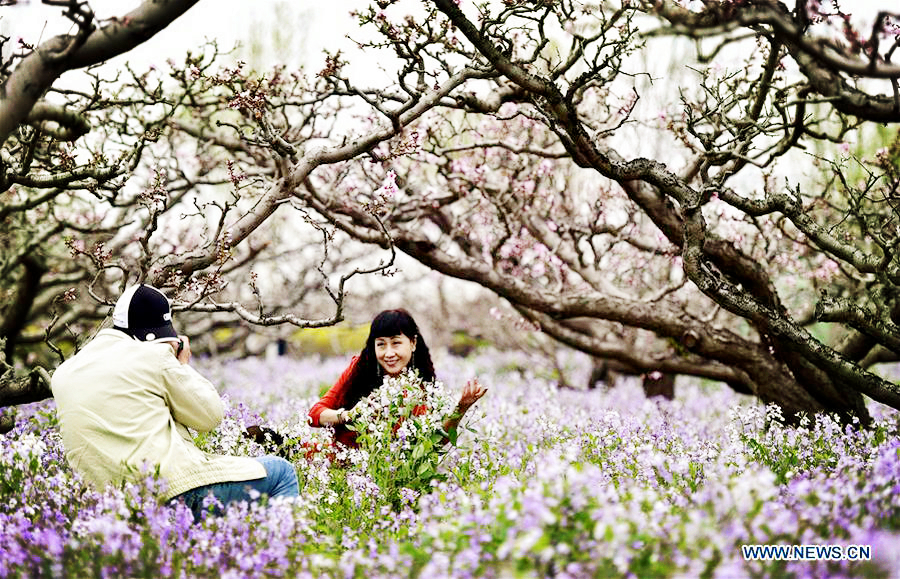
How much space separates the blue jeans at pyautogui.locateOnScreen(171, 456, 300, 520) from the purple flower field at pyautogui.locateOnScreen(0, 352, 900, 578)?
9.0 inches

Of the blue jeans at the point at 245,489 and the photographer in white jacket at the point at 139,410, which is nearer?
the photographer in white jacket at the point at 139,410

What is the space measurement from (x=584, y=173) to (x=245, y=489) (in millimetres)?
9484

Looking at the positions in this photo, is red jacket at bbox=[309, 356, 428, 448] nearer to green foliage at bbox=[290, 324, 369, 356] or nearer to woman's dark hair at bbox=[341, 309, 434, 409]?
woman's dark hair at bbox=[341, 309, 434, 409]

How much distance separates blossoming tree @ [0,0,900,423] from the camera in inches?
235

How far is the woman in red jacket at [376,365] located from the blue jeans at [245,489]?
1.01 meters

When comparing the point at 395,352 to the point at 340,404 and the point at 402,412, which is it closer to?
the point at 340,404

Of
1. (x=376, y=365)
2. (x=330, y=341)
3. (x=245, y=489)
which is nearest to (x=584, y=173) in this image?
(x=376, y=365)

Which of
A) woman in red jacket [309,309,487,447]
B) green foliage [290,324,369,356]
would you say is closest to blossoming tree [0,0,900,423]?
woman in red jacket [309,309,487,447]

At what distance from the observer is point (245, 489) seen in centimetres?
454

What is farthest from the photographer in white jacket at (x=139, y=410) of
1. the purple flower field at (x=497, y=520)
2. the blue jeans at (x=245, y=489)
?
the purple flower field at (x=497, y=520)

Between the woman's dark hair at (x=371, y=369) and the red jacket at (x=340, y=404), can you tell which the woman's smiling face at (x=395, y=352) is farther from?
the red jacket at (x=340, y=404)

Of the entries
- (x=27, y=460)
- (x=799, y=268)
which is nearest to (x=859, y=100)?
(x=27, y=460)

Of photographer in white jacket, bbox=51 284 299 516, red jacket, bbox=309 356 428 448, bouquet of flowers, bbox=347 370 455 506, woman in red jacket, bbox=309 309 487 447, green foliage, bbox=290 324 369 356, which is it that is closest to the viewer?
photographer in white jacket, bbox=51 284 299 516

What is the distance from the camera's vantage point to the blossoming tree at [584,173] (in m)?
5.96
